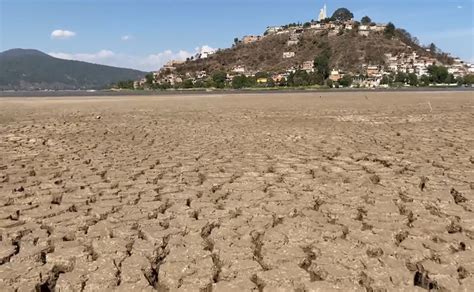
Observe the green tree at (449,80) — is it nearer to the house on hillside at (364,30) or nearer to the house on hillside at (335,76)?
the house on hillside at (335,76)

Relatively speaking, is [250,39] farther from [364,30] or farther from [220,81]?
[220,81]

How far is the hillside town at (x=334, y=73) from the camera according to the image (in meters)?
108

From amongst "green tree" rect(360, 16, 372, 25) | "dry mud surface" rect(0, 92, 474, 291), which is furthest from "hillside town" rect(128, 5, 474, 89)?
"dry mud surface" rect(0, 92, 474, 291)

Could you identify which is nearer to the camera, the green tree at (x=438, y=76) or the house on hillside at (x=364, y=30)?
the green tree at (x=438, y=76)

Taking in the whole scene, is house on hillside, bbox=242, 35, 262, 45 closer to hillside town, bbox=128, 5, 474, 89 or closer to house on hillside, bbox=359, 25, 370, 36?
hillside town, bbox=128, 5, 474, 89

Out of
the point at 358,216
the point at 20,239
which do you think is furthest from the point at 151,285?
the point at 358,216

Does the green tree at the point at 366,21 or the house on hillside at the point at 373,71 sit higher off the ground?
the green tree at the point at 366,21

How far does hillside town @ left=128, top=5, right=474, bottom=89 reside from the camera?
4235 inches

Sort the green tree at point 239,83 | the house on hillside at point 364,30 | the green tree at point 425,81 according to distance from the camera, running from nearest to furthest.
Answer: the green tree at point 239,83 < the green tree at point 425,81 < the house on hillside at point 364,30

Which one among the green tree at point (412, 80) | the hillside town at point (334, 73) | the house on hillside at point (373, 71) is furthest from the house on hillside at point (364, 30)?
the green tree at point (412, 80)

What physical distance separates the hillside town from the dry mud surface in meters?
92.3

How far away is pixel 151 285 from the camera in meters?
2.74

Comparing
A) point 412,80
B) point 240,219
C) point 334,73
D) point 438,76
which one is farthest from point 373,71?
point 240,219

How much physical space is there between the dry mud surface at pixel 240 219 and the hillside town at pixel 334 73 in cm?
9233
